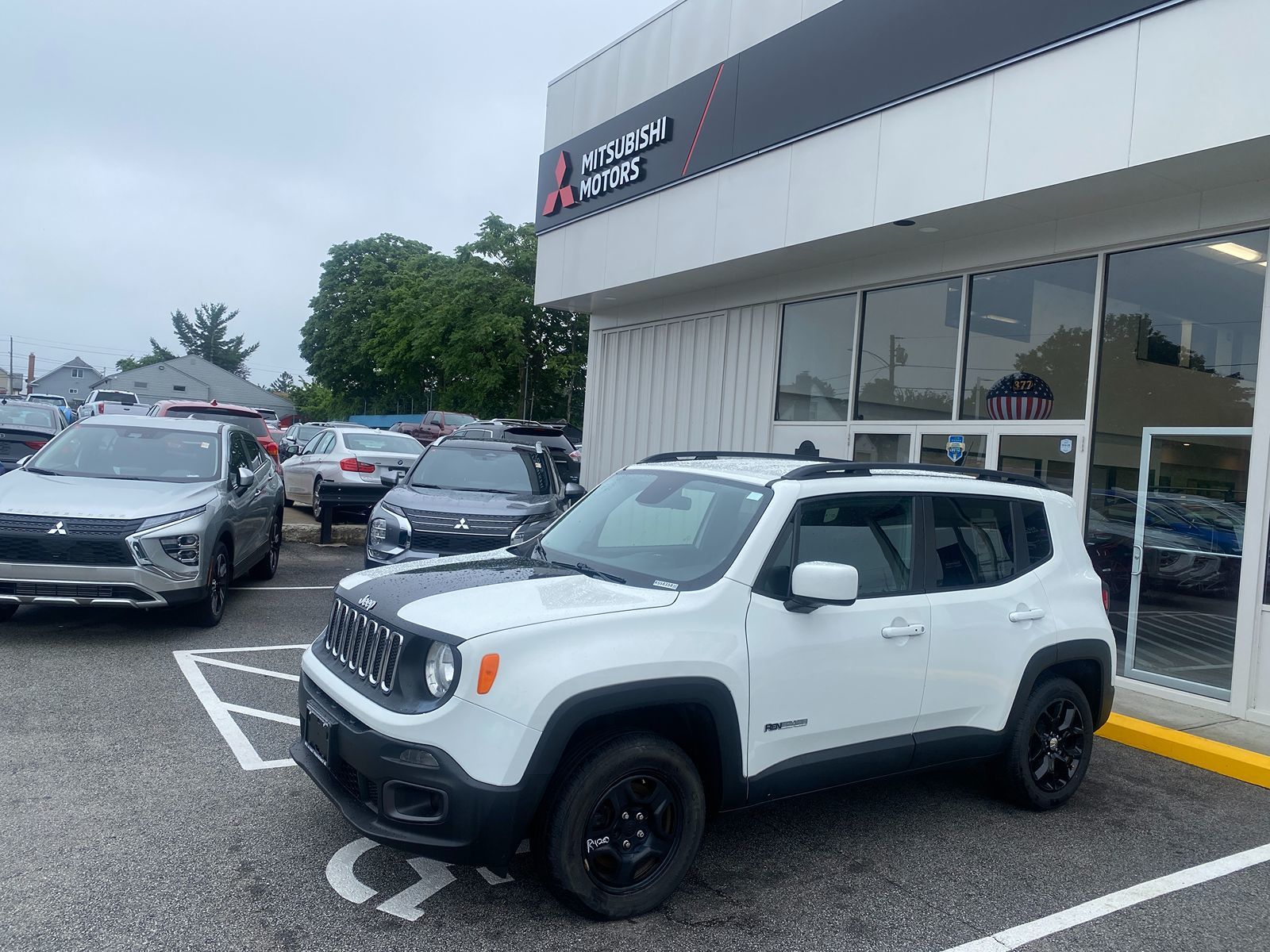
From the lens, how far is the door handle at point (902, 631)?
166 inches

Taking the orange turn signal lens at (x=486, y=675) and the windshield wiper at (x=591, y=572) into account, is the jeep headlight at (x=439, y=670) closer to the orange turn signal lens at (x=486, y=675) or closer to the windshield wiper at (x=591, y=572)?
the orange turn signal lens at (x=486, y=675)

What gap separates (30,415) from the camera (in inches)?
629

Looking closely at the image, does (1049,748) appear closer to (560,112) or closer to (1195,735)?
(1195,735)

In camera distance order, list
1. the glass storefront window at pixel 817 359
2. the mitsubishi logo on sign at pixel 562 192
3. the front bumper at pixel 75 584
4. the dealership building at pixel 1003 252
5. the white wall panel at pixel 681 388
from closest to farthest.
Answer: the front bumper at pixel 75 584 → the dealership building at pixel 1003 252 → the glass storefront window at pixel 817 359 → the white wall panel at pixel 681 388 → the mitsubishi logo on sign at pixel 562 192

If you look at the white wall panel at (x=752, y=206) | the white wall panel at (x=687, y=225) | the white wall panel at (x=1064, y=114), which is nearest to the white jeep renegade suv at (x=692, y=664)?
the white wall panel at (x=1064, y=114)

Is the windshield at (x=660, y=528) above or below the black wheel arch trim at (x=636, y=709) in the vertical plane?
above

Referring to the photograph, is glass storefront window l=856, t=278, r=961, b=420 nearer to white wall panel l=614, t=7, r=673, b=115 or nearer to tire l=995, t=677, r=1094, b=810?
white wall panel l=614, t=7, r=673, b=115

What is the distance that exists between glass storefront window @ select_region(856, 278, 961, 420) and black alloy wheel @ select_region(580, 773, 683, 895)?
704cm

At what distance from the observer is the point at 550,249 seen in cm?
1488

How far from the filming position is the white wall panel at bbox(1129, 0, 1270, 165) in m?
6.41

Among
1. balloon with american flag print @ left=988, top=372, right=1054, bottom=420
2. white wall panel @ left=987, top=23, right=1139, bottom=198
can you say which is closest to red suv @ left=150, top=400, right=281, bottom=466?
balloon with american flag print @ left=988, top=372, right=1054, bottom=420

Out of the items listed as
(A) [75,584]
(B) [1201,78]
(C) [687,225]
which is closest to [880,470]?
(B) [1201,78]

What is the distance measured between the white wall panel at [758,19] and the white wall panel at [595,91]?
2.72 meters

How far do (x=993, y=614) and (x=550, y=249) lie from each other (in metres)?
11.4
